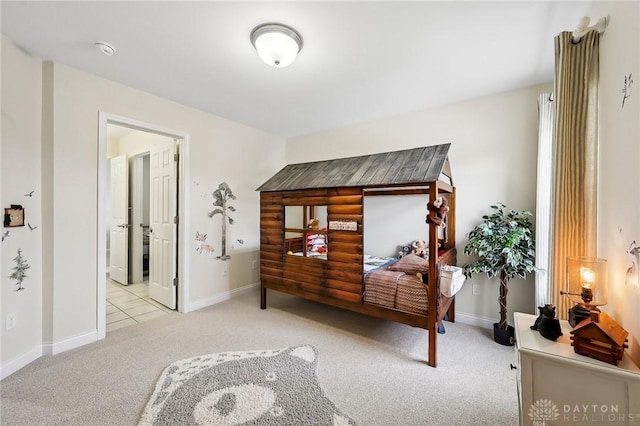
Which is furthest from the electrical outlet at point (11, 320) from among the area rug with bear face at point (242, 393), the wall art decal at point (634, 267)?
the wall art decal at point (634, 267)

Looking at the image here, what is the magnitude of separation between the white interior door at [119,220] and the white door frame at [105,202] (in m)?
1.82

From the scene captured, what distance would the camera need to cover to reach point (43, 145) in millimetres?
2221

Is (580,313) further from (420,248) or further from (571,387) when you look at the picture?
(420,248)

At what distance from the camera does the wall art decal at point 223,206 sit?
Result: 3535 mm

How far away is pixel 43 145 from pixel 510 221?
4.34 metres

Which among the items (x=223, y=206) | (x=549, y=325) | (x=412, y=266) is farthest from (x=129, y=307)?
(x=549, y=325)

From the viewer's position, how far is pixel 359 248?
244 centimetres

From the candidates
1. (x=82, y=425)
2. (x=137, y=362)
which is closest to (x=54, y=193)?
(x=137, y=362)

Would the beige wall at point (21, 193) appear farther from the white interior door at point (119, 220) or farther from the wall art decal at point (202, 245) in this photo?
the white interior door at point (119, 220)

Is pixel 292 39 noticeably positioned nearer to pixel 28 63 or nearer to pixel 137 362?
pixel 28 63

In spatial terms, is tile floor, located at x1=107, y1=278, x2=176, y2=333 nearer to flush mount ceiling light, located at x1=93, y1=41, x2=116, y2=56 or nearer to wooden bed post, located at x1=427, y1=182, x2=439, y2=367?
flush mount ceiling light, located at x1=93, y1=41, x2=116, y2=56

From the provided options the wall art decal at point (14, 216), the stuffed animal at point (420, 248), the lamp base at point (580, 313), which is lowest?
the lamp base at point (580, 313)

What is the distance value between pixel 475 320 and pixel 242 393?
2.54 m

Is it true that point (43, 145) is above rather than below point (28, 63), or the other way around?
below
